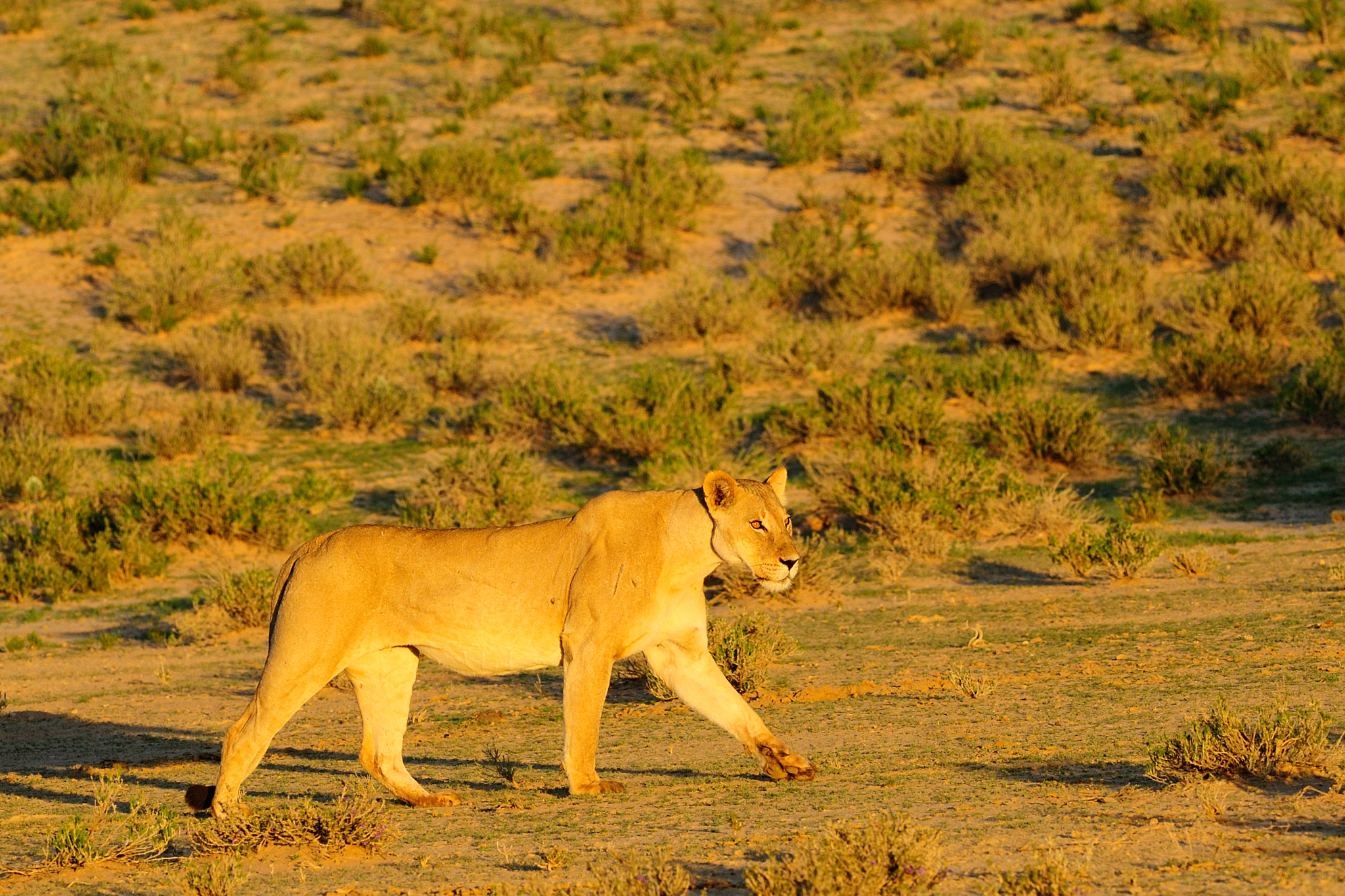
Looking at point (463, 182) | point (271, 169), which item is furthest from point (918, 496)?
point (271, 169)

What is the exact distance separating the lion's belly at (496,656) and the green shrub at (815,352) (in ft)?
41.5

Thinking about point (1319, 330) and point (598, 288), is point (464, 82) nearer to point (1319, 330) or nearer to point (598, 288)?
point (598, 288)

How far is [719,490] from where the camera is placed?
6891 millimetres

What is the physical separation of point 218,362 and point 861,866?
53.2ft

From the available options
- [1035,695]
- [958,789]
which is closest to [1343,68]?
[1035,695]

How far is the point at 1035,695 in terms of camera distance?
8.73 meters

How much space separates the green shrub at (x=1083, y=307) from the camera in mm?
19406

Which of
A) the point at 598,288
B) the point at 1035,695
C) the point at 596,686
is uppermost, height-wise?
the point at 596,686

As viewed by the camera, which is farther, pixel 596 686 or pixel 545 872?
pixel 596 686

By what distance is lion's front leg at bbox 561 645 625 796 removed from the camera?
22.0 feet

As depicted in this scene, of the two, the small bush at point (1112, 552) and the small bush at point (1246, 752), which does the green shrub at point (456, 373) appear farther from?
the small bush at point (1246, 752)

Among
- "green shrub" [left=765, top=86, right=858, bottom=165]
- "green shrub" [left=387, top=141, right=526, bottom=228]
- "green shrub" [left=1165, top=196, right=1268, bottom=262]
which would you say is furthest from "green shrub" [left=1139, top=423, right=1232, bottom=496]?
"green shrub" [left=387, top=141, right=526, bottom=228]

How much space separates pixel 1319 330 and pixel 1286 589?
8758mm

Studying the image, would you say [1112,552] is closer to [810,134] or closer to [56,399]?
[56,399]
